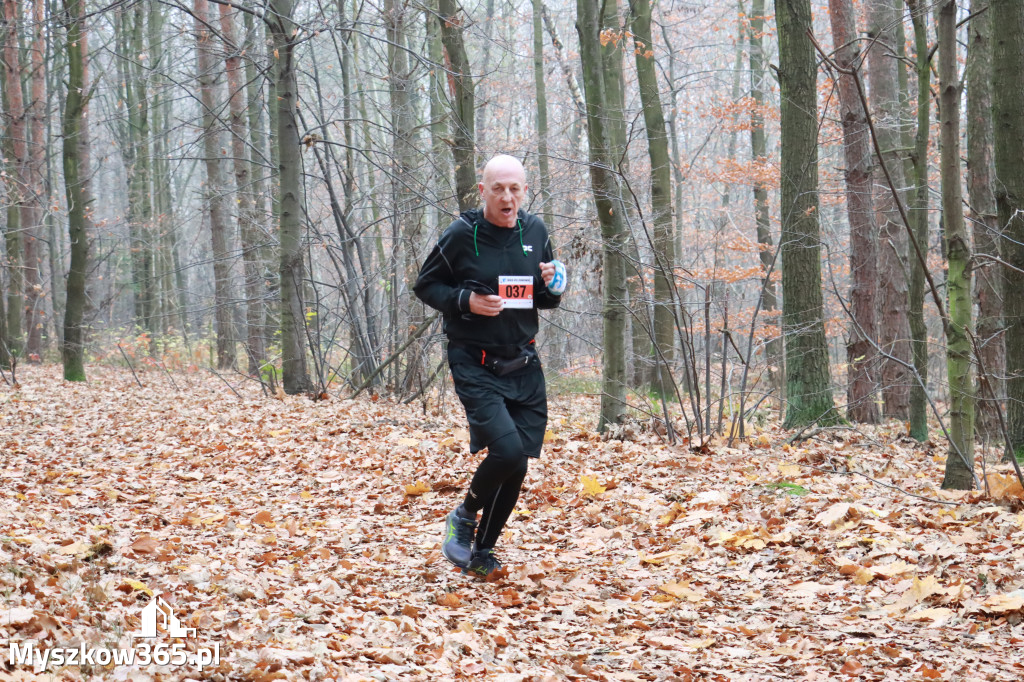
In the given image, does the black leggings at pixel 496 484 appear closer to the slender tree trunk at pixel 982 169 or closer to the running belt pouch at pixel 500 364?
the running belt pouch at pixel 500 364

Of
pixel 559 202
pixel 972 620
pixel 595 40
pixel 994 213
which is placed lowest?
pixel 972 620

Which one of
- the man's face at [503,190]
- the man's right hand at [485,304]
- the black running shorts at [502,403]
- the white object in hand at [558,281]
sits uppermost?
the man's face at [503,190]

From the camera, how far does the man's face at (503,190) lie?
178 inches

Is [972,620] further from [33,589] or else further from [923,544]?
[33,589]

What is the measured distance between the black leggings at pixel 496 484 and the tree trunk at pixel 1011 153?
4.03 m

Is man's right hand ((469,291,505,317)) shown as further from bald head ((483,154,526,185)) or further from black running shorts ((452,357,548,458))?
bald head ((483,154,526,185))

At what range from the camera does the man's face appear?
4523mm

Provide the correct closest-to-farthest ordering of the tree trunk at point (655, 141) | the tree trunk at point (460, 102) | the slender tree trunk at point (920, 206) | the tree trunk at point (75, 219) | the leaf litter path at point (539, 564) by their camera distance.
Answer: the leaf litter path at point (539, 564) < the slender tree trunk at point (920, 206) < the tree trunk at point (460, 102) < the tree trunk at point (655, 141) < the tree trunk at point (75, 219)

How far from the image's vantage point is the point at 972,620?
153 inches

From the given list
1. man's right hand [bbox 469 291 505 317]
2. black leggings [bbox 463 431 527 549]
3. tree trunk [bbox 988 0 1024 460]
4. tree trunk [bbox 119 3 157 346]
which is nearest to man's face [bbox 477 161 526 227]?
man's right hand [bbox 469 291 505 317]

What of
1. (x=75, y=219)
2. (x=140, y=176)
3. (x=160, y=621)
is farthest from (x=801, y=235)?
(x=140, y=176)

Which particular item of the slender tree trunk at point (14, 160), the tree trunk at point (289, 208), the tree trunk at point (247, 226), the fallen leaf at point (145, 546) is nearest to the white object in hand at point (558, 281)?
the fallen leaf at point (145, 546)

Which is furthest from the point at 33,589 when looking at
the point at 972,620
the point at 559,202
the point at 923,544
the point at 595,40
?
the point at 559,202

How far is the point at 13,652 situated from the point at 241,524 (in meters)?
3.14
